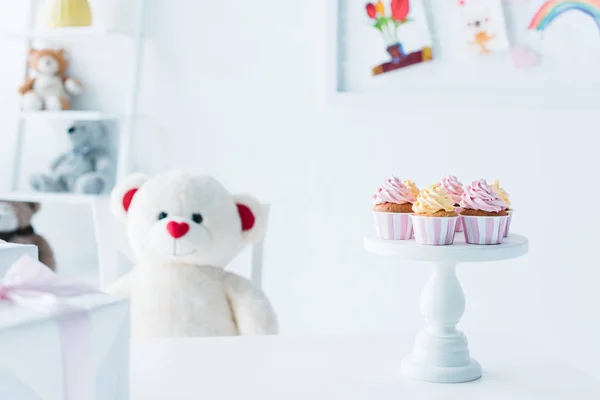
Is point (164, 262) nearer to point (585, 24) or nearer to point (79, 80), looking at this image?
point (79, 80)

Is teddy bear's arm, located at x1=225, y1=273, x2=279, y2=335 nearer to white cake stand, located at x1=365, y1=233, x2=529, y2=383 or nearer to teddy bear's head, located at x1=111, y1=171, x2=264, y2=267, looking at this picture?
teddy bear's head, located at x1=111, y1=171, x2=264, y2=267

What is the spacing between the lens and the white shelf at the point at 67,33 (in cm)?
220

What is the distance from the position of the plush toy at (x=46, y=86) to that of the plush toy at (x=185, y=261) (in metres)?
0.84

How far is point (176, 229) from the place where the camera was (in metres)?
1.48

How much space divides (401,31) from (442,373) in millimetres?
1393

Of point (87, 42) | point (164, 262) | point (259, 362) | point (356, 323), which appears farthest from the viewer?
point (87, 42)

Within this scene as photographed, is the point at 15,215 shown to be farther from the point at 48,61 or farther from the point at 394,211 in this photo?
the point at 394,211

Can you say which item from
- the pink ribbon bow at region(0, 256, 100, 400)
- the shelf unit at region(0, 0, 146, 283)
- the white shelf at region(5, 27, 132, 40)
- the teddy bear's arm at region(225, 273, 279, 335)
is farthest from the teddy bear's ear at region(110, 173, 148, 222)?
the pink ribbon bow at region(0, 256, 100, 400)

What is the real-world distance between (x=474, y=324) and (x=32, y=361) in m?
1.75

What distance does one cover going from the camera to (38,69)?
233cm

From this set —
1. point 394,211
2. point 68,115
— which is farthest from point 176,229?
point 68,115

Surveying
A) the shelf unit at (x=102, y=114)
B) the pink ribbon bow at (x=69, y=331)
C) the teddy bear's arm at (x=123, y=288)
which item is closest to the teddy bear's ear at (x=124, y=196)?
the teddy bear's arm at (x=123, y=288)

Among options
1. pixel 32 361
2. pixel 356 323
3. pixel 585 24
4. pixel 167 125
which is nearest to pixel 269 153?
pixel 167 125

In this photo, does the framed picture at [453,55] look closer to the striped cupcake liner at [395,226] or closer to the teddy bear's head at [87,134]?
the teddy bear's head at [87,134]
